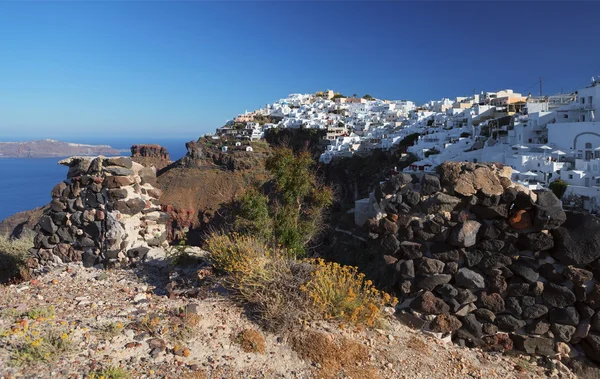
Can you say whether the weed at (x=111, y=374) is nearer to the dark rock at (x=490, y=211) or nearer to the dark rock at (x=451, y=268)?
the dark rock at (x=451, y=268)

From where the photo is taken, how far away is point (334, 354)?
371 centimetres

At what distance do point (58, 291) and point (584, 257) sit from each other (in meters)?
6.25

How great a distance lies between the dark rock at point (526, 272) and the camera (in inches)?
163

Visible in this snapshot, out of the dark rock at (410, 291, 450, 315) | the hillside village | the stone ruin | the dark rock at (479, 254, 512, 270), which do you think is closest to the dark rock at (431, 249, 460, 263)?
the stone ruin

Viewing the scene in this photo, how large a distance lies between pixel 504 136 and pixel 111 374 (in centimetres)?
4416

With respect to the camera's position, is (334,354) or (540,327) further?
(540,327)

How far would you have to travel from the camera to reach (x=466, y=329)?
4.38 metres

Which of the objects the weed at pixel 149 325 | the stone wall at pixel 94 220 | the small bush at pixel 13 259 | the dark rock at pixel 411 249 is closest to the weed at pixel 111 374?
the weed at pixel 149 325

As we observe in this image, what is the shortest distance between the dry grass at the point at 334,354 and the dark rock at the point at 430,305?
0.92 meters

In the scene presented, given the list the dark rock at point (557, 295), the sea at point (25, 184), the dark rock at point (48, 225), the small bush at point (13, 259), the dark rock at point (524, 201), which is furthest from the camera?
the sea at point (25, 184)

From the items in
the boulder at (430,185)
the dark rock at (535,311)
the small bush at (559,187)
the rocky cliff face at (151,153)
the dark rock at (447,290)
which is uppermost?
the rocky cliff face at (151,153)

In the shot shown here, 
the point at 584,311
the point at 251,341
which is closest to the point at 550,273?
the point at 584,311

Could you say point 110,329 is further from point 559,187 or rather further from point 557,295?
point 559,187

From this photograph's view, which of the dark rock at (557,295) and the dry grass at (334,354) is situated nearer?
the dry grass at (334,354)
